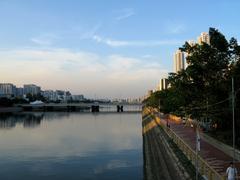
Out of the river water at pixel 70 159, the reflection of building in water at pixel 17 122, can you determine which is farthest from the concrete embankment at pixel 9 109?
the river water at pixel 70 159

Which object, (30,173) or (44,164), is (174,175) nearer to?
(30,173)

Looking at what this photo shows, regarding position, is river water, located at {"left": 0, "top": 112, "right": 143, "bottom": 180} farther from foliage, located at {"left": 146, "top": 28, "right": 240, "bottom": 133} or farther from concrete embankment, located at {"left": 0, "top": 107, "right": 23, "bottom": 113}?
concrete embankment, located at {"left": 0, "top": 107, "right": 23, "bottom": 113}

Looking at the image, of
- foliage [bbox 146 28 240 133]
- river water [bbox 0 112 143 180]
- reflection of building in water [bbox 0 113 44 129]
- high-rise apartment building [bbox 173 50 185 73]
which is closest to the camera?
river water [bbox 0 112 143 180]

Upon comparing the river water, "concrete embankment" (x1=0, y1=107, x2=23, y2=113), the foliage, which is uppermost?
the foliage

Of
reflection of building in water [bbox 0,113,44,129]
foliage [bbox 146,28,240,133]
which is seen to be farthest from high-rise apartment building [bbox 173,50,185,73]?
foliage [bbox 146,28,240,133]

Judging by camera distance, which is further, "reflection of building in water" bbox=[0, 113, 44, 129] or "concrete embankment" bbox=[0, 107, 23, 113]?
"concrete embankment" bbox=[0, 107, 23, 113]

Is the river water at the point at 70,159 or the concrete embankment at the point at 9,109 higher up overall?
the concrete embankment at the point at 9,109

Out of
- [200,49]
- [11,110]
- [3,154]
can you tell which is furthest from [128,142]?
[11,110]

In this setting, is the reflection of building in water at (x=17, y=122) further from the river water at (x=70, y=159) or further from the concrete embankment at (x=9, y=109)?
the concrete embankment at (x=9, y=109)

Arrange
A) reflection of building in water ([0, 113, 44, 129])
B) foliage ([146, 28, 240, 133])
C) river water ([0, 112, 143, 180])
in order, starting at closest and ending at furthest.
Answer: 1. river water ([0, 112, 143, 180])
2. foliage ([146, 28, 240, 133])
3. reflection of building in water ([0, 113, 44, 129])

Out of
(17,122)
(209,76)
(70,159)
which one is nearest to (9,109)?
(17,122)

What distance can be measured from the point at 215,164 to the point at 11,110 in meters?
164

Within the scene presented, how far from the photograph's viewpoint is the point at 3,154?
45625mm

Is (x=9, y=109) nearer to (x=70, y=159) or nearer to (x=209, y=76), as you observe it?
(x=70, y=159)
